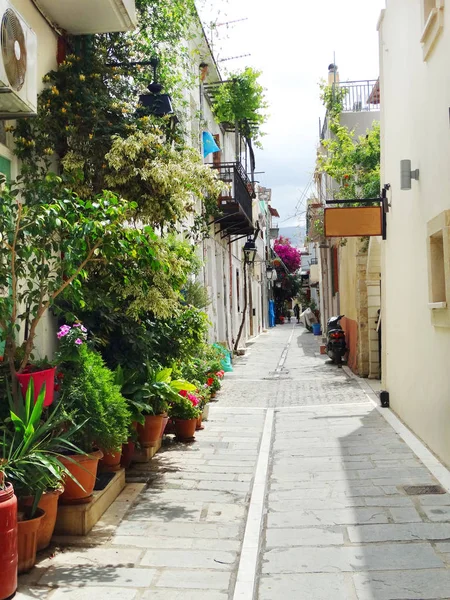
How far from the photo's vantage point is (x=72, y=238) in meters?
4.93

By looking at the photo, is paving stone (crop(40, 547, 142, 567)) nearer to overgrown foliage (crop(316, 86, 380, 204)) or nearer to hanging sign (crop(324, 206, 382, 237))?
hanging sign (crop(324, 206, 382, 237))

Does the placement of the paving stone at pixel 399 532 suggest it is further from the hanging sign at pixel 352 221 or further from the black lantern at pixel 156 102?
the hanging sign at pixel 352 221

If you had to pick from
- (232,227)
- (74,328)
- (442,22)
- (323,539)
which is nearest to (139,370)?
(74,328)

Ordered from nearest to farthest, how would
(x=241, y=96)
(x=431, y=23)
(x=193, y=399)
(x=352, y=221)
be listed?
(x=431, y=23) → (x=193, y=399) → (x=352, y=221) → (x=241, y=96)

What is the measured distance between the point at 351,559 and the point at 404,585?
0.51m

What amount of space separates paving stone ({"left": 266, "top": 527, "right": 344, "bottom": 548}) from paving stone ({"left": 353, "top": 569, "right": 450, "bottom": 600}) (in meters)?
0.66

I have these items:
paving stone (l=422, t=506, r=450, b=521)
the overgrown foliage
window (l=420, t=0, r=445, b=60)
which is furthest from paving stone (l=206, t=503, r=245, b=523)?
the overgrown foliage

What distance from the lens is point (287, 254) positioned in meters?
57.0

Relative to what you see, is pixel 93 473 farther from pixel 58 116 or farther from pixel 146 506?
pixel 58 116

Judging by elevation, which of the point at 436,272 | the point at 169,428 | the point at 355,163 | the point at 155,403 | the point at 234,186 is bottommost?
the point at 169,428

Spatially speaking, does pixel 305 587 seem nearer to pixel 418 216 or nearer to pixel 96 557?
pixel 96 557

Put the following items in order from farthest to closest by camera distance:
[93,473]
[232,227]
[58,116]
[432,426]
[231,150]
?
[231,150]
[232,227]
[432,426]
[58,116]
[93,473]

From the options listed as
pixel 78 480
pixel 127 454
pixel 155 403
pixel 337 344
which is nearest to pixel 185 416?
pixel 155 403

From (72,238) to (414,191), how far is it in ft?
15.6
